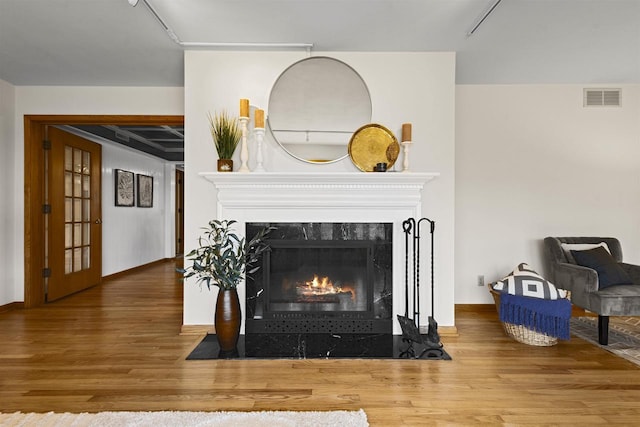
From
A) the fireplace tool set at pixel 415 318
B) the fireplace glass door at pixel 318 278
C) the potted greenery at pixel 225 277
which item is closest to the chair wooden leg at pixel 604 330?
the fireplace tool set at pixel 415 318

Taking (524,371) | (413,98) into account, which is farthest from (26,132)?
(524,371)

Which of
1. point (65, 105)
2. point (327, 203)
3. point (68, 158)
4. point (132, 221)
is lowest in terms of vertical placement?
point (132, 221)

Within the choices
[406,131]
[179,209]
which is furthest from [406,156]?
[179,209]

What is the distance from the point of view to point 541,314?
2.86 metres

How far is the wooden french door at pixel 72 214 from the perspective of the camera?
4355mm

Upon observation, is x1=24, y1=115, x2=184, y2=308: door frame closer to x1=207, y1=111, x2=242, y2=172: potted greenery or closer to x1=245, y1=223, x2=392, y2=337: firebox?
x1=207, y1=111, x2=242, y2=172: potted greenery

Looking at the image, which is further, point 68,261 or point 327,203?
point 68,261

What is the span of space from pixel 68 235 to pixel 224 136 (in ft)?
10.1

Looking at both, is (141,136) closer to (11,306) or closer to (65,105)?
(65,105)

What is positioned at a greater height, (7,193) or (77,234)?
(7,193)

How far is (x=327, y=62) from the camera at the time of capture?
10.5 feet

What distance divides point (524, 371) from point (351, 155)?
77.9 inches

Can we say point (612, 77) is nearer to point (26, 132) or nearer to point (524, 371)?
point (524, 371)

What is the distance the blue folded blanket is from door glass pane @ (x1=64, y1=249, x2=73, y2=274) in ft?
16.2
